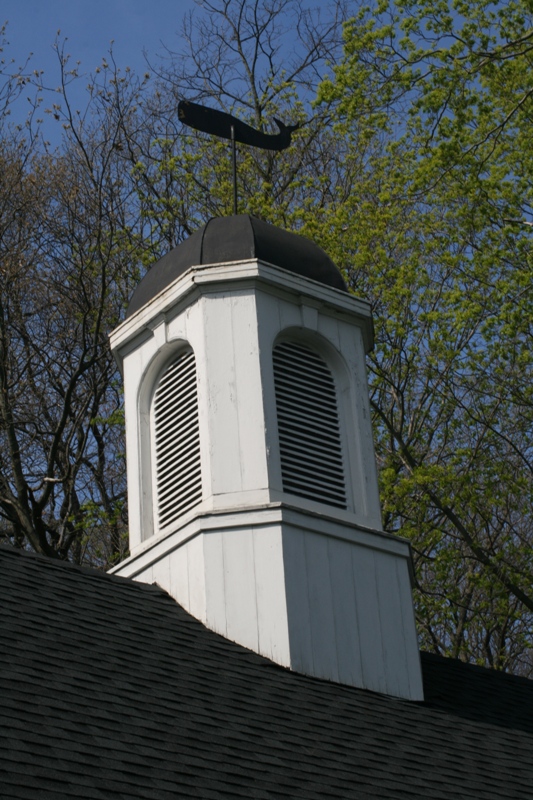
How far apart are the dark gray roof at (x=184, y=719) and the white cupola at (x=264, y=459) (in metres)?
0.29

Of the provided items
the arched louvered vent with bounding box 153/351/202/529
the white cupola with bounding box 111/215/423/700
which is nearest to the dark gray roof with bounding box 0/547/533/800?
the white cupola with bounding box 111/215/423/700

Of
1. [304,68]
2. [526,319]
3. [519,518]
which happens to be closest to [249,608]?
[526,319]

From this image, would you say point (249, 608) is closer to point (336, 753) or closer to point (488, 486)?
point (336, 753)

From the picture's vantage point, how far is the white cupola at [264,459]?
8406 mm

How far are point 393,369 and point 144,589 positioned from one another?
828 centimetres

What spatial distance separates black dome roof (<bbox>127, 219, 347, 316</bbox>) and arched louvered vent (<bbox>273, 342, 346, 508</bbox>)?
2.12ft

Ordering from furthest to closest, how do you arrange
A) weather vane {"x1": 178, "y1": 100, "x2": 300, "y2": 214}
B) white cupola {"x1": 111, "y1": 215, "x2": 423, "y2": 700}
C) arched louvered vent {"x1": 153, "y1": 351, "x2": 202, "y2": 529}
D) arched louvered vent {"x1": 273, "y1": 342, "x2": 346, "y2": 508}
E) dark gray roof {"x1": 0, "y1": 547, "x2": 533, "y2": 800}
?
weather vane {"x1": 178, "y1": 100, "x2": 300, "y2": 214}, arched louvered vent {"x1": 153, "y1": 351, "x2": 202, "y2": 529}, arched louvered vent {"x1": 273, "y1": 342, "x2": 346, "y2": 508}, white cupola {"x1": 111, "y1": 215, "x2": 423, "y2": 700}, dark gray roof {"x1": 0, "y1": 547, "x2": 533, "y2": 800}

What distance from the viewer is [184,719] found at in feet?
21.1

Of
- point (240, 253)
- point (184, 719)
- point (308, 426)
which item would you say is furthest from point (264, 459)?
point (184, 719)

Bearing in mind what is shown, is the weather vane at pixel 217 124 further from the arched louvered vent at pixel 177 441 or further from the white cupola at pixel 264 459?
the arched louvered vent at pixel 177 441

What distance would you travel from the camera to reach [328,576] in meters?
8.59

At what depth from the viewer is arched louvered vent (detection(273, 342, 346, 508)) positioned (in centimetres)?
913

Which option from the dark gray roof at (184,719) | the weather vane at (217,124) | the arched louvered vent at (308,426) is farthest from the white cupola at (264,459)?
the weather vane at (217,124)

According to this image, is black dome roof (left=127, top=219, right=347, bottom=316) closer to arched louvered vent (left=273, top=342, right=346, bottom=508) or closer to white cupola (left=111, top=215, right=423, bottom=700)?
white cupola (left=111, top=215, right=423, bottom=700)
